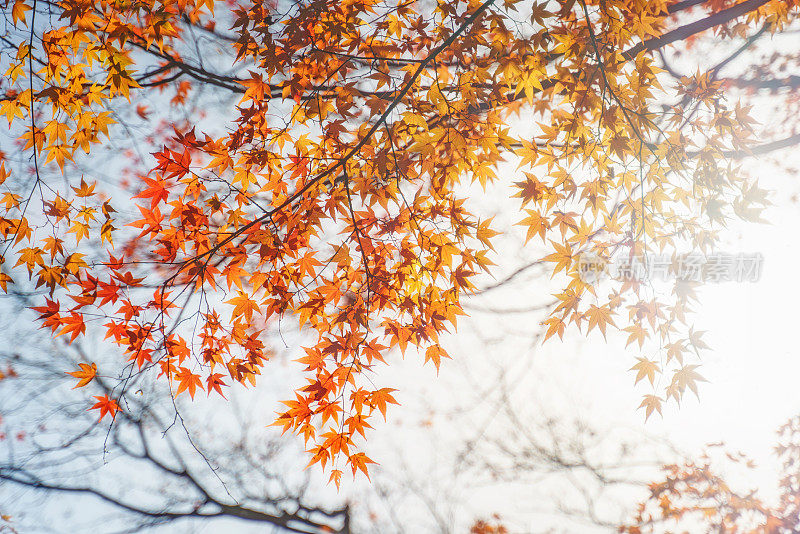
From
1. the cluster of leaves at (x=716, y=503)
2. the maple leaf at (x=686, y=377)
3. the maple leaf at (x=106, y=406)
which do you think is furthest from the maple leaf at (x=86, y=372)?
the cluster of leaves at (x=716, y=503)

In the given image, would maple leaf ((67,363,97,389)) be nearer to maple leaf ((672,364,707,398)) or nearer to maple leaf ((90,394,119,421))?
maple leaf ((90,394,119,421))

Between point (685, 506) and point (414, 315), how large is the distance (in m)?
2.84

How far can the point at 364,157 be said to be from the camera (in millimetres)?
1678

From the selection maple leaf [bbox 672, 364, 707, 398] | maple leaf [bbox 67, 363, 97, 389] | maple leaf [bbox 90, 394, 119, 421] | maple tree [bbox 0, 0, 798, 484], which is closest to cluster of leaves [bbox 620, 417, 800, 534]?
maple tree [bbox 0, 0, 798, 484]

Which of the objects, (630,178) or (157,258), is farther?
(157,258)

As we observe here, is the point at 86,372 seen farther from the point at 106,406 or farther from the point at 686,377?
the point at 686,377

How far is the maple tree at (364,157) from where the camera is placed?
60.1 inches

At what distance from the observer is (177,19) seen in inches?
98.5

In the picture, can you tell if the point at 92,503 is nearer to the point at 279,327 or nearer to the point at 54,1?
the point at 279,327

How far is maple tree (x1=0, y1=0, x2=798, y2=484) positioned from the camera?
60.1 inches

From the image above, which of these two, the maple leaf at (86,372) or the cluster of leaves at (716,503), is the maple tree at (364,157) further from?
the cluster of leaves at (716,503)

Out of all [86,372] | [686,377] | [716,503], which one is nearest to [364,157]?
[686,377]

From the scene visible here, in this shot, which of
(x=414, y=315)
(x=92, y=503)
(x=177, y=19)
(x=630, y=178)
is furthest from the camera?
(x=92, y=503)

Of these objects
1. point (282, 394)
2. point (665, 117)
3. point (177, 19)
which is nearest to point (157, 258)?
point (282, 394)
